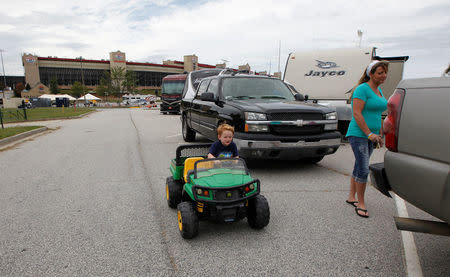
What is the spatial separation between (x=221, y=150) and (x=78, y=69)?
337ft

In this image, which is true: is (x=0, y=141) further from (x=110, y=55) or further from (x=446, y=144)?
(x=110, y=55)

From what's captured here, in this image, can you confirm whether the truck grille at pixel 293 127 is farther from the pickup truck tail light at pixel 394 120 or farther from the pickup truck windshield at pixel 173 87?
the pickup truck windshield at pixel 173 87

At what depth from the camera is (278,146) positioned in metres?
5.28

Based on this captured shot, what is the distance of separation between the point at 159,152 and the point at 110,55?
91.6 metres

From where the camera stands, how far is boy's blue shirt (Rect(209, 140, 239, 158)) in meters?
3.68

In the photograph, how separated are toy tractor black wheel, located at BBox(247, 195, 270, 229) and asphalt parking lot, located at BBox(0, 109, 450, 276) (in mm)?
105

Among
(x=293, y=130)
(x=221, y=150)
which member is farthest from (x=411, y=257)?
(x=293, y=130)

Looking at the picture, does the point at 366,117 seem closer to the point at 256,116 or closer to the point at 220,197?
the point at 220,197

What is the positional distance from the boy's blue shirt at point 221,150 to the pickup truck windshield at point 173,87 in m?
21.4

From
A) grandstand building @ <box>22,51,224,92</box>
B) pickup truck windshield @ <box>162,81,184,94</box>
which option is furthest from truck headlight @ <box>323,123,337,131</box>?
grandstand building @ <box>22,51,224,92</box>

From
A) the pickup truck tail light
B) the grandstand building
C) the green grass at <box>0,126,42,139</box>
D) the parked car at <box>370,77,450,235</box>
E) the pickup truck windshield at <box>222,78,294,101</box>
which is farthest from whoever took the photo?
the grandstand building

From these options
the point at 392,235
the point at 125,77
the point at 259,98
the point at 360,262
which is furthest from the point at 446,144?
the point at 125,77

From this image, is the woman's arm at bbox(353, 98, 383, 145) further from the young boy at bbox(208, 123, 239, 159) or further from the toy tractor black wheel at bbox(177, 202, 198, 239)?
the toy tractor black wheel at bbox(177, 202, 198, 239)

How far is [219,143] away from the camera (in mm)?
3717
